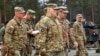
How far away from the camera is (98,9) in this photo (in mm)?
61781

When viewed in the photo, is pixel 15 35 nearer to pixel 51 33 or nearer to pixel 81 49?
pixel 51 33

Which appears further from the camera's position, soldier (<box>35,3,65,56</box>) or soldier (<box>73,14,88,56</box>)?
soldier (<box>73,14,88,56</box>)

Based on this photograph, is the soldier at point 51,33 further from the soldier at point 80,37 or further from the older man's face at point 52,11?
the soldier at point 80,37

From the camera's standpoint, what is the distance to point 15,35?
11383mm

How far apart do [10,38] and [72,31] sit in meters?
4.53

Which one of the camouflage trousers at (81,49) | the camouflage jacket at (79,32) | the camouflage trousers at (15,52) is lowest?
the camouflage trousers at (81,49)

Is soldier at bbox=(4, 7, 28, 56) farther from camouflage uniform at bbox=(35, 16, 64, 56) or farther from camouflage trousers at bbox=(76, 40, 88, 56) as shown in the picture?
camouflage trousers at bbox=(76, 40, 88, 56)

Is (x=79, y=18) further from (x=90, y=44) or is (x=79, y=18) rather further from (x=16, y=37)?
(x=90, y=44)

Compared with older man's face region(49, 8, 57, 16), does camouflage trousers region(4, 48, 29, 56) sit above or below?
below

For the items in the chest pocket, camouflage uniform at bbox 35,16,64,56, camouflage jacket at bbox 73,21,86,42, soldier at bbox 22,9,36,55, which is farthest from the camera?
camouflage jacket at bbox 73,21,86,42

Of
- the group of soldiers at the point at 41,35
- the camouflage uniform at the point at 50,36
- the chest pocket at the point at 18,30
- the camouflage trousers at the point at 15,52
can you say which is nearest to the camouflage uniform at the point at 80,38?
the group of soldiers at the point at 41,35

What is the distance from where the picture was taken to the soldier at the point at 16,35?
435 inches

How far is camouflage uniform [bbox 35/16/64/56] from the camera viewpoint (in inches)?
382

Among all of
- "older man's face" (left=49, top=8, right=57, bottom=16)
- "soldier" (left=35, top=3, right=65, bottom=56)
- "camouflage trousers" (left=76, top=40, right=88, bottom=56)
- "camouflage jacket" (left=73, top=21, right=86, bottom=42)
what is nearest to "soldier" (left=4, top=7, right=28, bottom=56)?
"soldier" (left=35, top=3, right=65, bottom=56)
